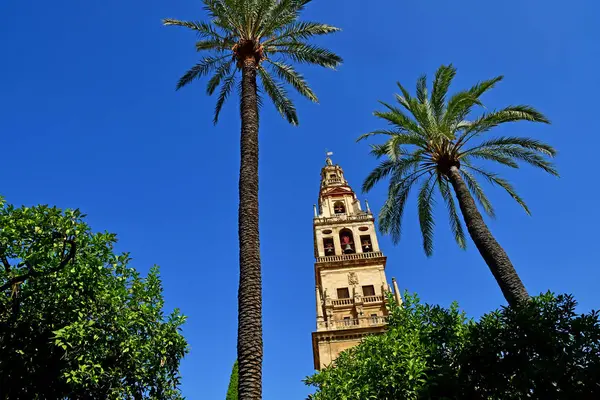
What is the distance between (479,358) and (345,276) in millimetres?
24503

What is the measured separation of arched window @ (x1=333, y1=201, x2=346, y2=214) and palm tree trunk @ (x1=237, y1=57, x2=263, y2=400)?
98.3 ft

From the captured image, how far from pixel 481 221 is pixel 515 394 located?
5.55 metres

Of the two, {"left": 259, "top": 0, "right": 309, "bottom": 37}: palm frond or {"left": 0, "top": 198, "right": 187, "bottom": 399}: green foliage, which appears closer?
{"left": 0, "top": 198, "right": 187, "bottom": 399}: green foliage

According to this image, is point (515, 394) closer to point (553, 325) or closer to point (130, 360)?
point (553, 325)

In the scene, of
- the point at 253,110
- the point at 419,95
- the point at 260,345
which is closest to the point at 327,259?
the point at 419,95

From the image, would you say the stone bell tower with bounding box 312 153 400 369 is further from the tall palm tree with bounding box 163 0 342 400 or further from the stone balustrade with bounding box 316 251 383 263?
the tall palm tree with bounding box 163 0 342 400

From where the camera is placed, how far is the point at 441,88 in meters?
17.5

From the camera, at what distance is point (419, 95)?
18.5m

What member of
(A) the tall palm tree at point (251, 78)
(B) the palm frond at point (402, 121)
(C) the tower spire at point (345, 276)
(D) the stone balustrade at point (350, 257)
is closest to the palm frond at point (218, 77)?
A: (A) the tall palm tree at point (251, 78)

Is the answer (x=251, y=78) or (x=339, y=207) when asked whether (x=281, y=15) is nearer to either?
(x=251, y=78)

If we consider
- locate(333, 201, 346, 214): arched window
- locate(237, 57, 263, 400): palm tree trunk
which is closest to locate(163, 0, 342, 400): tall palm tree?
locate(237, 57, 263, 400): palm tree trunk

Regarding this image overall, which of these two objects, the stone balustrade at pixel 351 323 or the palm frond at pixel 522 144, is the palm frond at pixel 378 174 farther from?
the stone balustrade at pixel 351 323

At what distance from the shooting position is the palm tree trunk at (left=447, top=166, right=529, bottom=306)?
42.0 ft

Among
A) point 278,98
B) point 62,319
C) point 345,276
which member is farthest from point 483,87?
point 345,276
